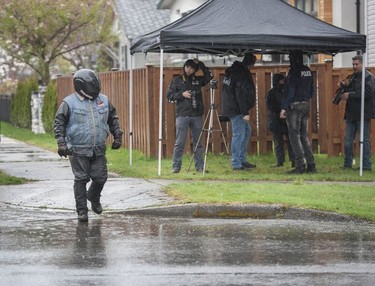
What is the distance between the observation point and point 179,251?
1053 centimetres

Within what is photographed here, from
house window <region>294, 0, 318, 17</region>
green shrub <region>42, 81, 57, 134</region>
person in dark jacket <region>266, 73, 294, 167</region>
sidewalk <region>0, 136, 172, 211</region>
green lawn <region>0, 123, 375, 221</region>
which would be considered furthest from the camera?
green shrub <region>42, 81, 57, 134</region>

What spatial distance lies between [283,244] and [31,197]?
4.83 metres

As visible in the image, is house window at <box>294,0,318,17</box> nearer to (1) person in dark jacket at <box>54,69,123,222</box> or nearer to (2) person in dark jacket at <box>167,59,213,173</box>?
(2) person in dark jacket at <box>167,59,213,173</box>

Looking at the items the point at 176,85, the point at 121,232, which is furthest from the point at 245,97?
the point at 121,232

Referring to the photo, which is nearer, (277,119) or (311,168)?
(311,168)

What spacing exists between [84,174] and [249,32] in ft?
16.3

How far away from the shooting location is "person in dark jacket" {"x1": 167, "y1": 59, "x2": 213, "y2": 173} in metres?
17.4

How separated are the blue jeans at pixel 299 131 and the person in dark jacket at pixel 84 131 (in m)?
4.90

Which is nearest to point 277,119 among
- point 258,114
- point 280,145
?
point 280,145

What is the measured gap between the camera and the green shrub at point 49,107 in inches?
1240

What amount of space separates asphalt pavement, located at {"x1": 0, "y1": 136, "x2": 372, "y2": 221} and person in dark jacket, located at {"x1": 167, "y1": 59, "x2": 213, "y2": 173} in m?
1.17

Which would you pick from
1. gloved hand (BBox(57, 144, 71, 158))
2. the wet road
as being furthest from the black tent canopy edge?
gloved hand (BBox(57, 144, 71, 158))

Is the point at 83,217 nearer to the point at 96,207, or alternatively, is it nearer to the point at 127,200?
the point at 96,207

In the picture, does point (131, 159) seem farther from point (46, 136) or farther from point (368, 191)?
point (46, 136)
